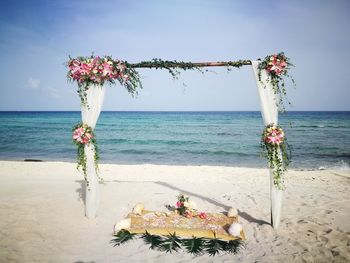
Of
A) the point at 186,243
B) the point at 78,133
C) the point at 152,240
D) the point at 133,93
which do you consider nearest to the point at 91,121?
the point at 78,133

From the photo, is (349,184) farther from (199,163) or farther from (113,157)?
(113,157)

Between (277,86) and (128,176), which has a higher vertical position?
(277,86)

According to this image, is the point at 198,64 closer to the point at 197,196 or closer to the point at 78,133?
the point at 78,133

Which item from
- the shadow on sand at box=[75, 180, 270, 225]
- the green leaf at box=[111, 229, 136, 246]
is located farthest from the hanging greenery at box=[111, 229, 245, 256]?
A: the shadow on sand at box=[75, 180, 270, 225]

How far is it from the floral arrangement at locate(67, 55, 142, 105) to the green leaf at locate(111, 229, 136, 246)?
304 cm

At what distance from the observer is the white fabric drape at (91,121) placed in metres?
6.35

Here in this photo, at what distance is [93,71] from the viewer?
612 centimetres

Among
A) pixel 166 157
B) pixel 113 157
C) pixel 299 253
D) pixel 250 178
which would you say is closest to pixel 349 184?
pixel 250 178

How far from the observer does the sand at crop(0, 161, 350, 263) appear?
5172 millimetres

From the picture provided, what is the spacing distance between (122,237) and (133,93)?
333cm

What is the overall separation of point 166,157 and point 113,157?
3.81 m

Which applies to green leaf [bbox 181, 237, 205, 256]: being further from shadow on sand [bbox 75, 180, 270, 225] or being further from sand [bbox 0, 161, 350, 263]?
shadow on sand [bbox 75, 180, 270, 225]

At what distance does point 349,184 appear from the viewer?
10570 mm

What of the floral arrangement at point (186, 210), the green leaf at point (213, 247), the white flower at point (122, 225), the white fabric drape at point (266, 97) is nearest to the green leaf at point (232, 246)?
the green leaf at point (213, 247)
